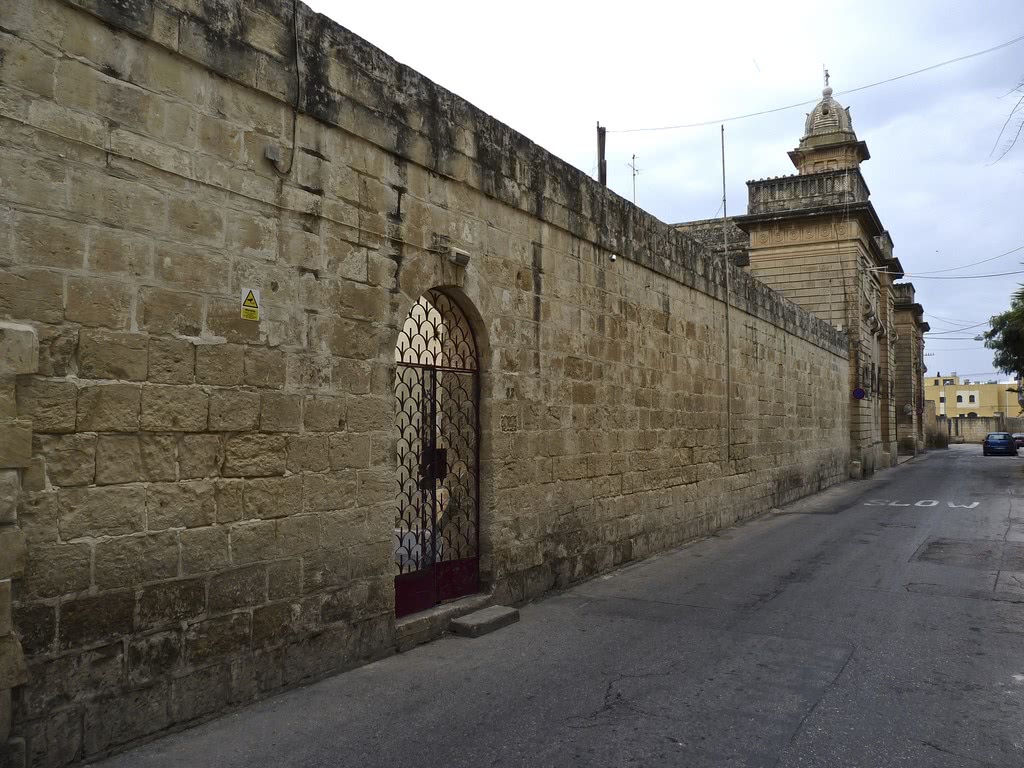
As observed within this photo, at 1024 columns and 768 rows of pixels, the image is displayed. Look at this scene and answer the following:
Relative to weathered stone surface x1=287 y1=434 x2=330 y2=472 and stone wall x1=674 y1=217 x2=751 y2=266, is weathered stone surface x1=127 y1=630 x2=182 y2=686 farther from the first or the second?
stone wall x1=674 y1=217 x2=751 y2=266

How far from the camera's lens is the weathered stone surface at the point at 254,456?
420 cm

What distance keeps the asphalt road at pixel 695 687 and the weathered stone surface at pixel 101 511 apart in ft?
3.54

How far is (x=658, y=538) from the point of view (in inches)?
365

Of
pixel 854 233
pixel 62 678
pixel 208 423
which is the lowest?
pixel 62 678

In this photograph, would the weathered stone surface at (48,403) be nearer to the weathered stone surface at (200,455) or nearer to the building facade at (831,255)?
the weathered stone surface at (200,455)

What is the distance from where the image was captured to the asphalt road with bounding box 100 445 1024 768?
365cm

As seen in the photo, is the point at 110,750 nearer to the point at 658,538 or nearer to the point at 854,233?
the point at 658,538

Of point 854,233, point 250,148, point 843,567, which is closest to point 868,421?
point 854,233

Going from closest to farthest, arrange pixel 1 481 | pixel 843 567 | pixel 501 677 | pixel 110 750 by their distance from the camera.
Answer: pixel 1 481 → pixel 110 750 → pixel 501 677 → pixel 843 567

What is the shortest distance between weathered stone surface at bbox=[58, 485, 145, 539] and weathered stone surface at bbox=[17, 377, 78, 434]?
32cm

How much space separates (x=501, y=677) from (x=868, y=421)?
74.0 ft

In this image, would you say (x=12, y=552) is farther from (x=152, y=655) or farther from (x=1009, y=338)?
(x=1009, y=338)

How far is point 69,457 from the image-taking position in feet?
11.4

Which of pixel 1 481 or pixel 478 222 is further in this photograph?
pixel 478 222
